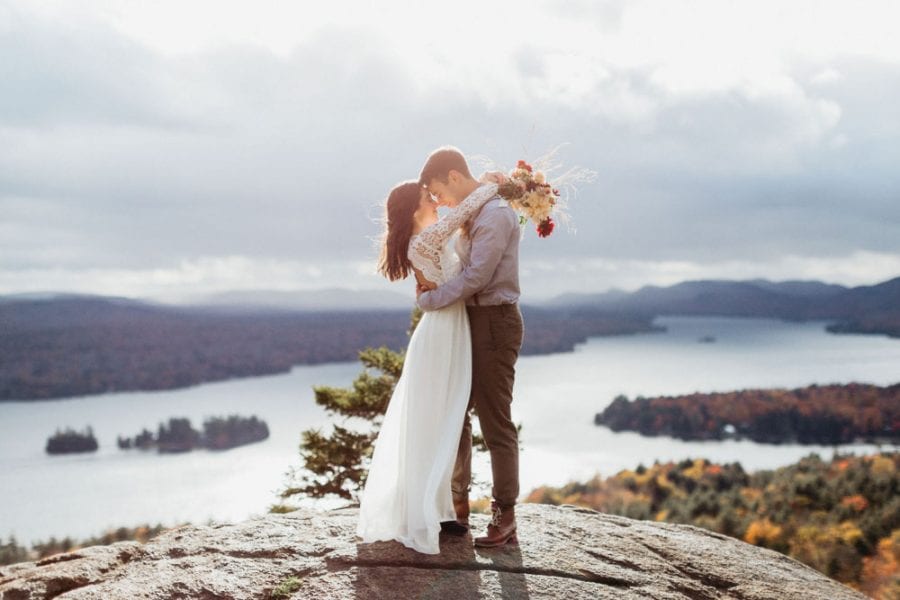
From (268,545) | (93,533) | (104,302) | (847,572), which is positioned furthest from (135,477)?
(268,545)

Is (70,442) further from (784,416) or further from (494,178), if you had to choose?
(494,178)

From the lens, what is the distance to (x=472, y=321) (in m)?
5.18

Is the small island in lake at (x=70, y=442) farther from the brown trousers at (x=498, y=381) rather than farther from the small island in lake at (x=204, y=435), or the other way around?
the brown trousers at (x=498, y=381)

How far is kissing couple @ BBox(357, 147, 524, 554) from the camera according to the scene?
504 cm

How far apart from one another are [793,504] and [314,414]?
45.7 ft

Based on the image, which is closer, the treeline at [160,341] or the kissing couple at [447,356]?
the kissing couple at [447,356]

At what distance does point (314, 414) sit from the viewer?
21.0 m

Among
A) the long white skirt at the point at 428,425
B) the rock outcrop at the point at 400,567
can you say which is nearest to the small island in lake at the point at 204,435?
the rock outcrop at the point at 400,567

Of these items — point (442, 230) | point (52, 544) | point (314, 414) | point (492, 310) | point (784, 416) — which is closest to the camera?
point (442, 230)

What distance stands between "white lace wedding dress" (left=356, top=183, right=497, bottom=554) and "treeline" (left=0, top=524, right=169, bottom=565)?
69.3ft

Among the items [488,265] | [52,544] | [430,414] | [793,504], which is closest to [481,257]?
[488,265]

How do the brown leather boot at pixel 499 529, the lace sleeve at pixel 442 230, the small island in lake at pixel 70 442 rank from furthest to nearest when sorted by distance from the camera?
1. the small island in lake at pixel 70 442
2. the brown leather boot at pixel 499 529
3. the lace sleeve at pixel 442 230

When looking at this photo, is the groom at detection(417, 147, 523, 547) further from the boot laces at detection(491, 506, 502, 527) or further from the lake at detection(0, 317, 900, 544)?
the lake at detection(0, 317, 900, 544)

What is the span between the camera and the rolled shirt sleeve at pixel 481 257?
4858 mm
